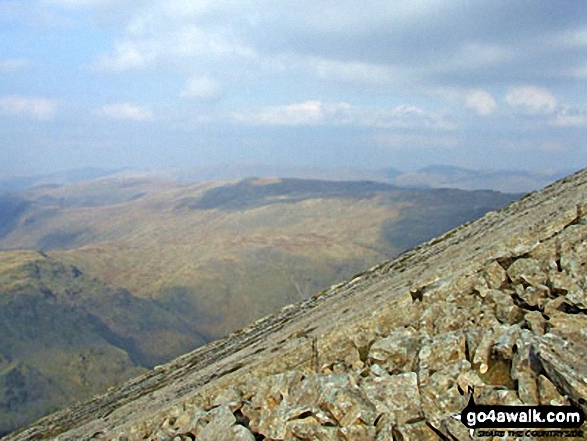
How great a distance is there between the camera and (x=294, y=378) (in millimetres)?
21844

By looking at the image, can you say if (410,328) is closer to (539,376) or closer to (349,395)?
(349,395)

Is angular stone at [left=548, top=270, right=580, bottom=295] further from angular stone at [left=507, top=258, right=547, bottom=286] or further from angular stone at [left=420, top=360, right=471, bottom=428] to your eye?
angular stone at [left=420, top=360, right=471, bottom=428]

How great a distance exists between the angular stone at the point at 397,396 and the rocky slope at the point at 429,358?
0.13ft

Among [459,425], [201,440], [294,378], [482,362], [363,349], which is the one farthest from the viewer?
[363,349]

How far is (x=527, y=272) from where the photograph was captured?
22.9m

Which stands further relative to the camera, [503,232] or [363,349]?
[503,232]

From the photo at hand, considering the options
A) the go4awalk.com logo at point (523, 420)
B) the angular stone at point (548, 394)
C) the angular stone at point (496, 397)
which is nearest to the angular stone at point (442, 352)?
the angular stone at point (496, 397)

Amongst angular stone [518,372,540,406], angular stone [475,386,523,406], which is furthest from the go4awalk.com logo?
angular stone [518,372,540,406]

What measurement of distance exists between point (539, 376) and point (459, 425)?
3196mm

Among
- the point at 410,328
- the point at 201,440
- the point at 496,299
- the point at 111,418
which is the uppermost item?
the point at 496,299

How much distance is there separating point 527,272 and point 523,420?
8.52 metres

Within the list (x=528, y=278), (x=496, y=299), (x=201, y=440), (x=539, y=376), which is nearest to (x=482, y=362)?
(x=539, y=376)

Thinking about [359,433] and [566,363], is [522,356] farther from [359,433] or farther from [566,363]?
[359,433]

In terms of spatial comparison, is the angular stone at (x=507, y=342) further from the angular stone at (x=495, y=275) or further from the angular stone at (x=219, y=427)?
the angular stone at (x=219, y=427)
